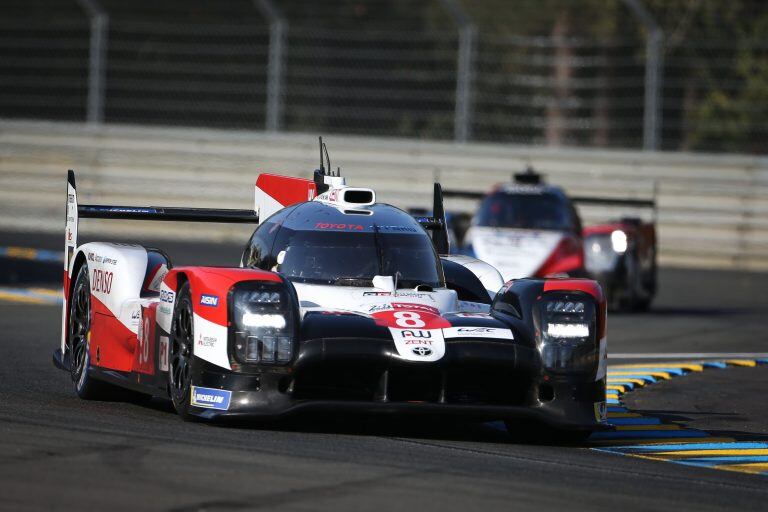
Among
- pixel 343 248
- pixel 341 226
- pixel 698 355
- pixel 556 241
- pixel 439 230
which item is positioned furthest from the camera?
pixel 556 241

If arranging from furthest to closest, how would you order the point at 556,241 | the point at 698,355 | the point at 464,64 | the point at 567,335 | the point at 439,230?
the point at 464,64 < the point at 556,241 < the point at 698,355 < the point at 439,230 < the point at 567,335

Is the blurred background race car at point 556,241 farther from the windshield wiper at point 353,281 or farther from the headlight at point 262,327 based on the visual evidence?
the headlight at point 262,327

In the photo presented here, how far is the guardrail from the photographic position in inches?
934

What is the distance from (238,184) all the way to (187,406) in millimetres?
17237

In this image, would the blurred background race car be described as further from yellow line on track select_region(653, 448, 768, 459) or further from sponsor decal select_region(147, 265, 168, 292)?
yellow line on track select_region(653, 448, 768, 459)

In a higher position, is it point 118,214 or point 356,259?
point 118,214

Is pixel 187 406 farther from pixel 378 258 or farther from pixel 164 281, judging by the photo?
pixel 378 258

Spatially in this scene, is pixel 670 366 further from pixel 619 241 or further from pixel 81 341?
pixel 619 241

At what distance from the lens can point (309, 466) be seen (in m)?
6.63

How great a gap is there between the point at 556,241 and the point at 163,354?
961cm

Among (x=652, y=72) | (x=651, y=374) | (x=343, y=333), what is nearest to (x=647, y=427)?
(x=343, y=333)

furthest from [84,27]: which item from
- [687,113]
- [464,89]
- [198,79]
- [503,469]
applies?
[503,469]

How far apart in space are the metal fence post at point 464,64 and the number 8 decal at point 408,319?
599 inches

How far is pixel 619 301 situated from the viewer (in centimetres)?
1816
